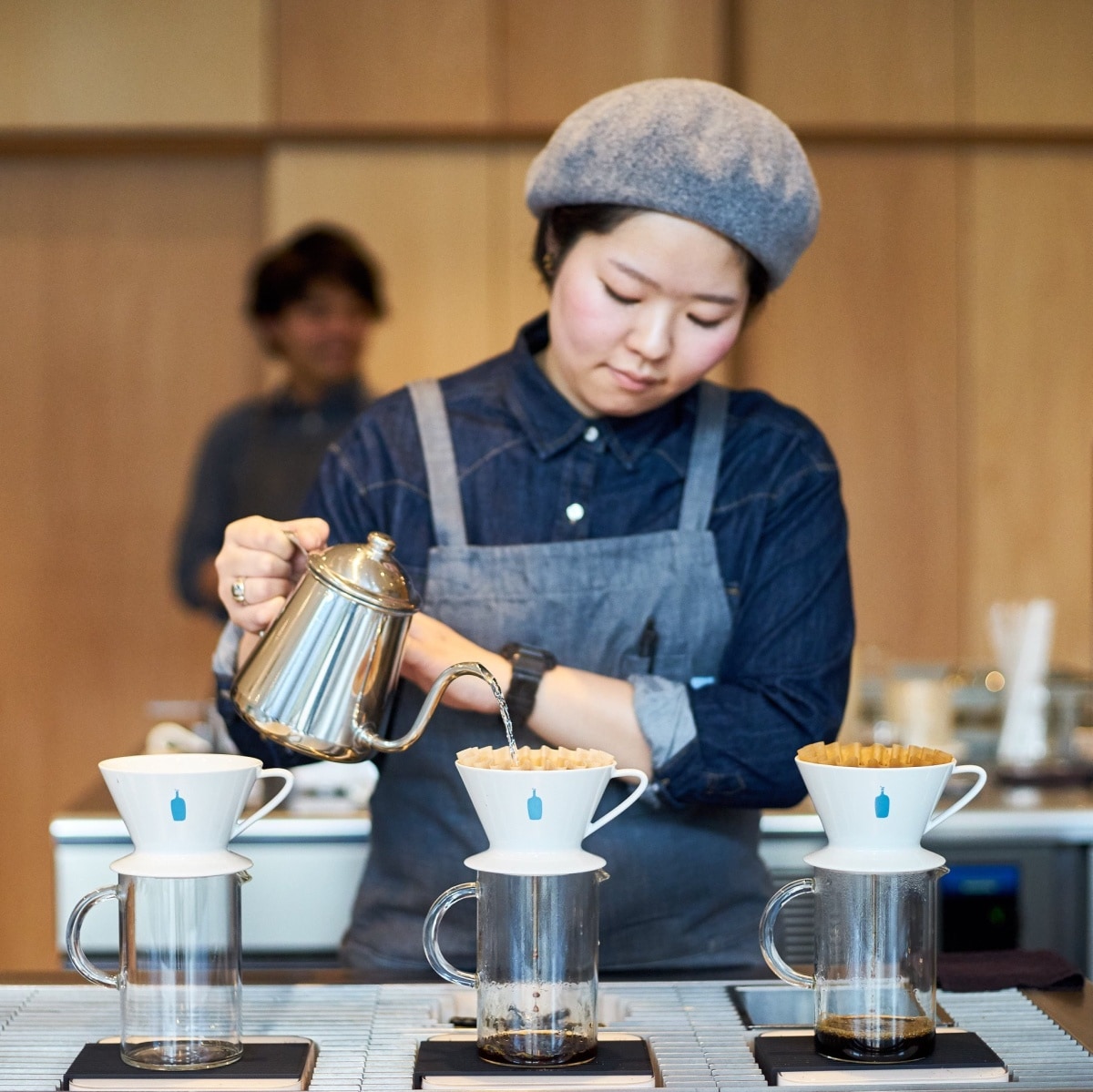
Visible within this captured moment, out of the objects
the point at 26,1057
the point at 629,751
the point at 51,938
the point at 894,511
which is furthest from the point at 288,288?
the point at 26,1057

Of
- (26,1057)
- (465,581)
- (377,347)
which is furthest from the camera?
(377,347)

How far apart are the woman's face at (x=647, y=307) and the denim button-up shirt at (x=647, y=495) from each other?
92 millimetres

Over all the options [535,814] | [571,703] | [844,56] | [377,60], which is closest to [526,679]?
[571,703]

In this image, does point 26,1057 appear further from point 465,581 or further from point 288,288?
point 288,288

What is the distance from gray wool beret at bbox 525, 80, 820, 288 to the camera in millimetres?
A: 1354

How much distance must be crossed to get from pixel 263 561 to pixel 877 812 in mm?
526

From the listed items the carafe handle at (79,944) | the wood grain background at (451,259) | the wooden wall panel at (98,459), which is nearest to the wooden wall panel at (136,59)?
the wood grain background at (451,259)

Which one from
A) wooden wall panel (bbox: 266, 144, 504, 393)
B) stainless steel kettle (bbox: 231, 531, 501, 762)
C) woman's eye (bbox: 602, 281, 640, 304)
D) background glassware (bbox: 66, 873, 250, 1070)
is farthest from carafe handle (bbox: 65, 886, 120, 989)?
wooden wall panel (bbox: 266, 144, 504, 393)

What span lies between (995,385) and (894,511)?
1.29 ft

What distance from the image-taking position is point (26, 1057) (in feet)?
3.40

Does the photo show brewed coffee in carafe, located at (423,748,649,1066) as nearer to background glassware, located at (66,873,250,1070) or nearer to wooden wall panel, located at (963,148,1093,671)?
background glassware, located at (66,873,250,1070)

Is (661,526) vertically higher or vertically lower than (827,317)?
lower

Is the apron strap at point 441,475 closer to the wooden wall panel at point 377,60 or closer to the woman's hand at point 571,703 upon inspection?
the woman's hand at point 571,703

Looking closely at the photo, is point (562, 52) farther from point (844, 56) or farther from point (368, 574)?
point (368, 574)
